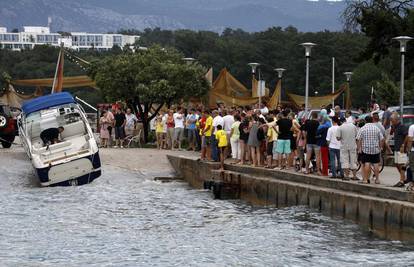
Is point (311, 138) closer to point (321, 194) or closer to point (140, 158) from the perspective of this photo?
point (321, 194)

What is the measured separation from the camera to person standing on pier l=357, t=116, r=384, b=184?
2272 centimetres

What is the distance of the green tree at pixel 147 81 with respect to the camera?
1796 inches

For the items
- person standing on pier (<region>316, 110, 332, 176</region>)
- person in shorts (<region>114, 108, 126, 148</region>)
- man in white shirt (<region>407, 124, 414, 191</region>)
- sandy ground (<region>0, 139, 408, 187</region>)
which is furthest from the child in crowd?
person in shorts (<region>114, 108, 126, 148</region>)

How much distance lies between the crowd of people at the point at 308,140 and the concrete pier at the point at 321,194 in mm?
399

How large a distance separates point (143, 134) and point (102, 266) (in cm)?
2772

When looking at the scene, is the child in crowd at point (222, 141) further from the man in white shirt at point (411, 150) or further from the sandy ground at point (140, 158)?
the man in white shirt at point (411, 150)

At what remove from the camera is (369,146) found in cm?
2277

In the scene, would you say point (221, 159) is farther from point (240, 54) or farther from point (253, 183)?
point (240, 54)

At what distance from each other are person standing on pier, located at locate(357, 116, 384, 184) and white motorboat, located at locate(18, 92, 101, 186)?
1076 cm

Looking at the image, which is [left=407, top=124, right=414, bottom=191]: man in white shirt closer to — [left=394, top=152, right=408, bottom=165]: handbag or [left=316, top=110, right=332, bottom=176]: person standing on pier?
[left=394, top=152, right=408, bottom=165]: handbag

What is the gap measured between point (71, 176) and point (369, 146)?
11409mm

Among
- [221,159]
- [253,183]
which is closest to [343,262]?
[253,183]

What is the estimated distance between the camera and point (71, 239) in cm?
2147

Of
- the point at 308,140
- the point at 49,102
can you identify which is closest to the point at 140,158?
the point at 49,102
